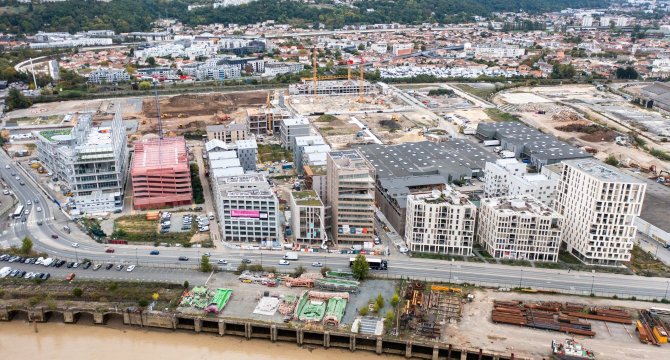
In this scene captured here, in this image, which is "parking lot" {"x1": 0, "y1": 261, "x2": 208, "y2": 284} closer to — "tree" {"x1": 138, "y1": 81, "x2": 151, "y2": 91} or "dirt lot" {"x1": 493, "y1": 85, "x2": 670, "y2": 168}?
"dirt lot" {"x1": 493, "y1": 85, "x2": 670, "y2": 168}

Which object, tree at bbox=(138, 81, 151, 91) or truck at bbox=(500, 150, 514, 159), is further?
tree at bbox=(138, 81, 151, 91)

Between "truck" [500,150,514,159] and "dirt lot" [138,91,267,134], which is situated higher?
"truck" [500,150,514,159]

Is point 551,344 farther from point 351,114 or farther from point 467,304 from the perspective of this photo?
point 351,114

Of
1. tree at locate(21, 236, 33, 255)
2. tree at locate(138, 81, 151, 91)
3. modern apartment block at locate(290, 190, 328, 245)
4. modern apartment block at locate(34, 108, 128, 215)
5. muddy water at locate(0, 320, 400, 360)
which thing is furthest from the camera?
tree at locate(138, 81, 151, 91)

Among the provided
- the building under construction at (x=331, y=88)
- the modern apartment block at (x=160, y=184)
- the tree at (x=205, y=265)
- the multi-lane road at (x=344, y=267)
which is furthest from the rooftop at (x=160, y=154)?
the building under construction at (x=331, y=88)

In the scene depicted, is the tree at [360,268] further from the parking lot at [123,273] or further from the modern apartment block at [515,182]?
the modern apartment block at [515,182]

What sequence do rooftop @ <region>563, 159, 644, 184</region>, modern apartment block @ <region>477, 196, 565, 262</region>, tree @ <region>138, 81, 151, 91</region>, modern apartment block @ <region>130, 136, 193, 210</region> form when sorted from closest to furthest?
1. rooftop @ <region>563, 159, 644, 184</region>
2. modern apartment block @ <region>477, 196, 565, 262</region>
3. modern apartment block @ <region>130, 136, 193, 210</region>
4. tree @ <region>138, 81, 151, 91</region>

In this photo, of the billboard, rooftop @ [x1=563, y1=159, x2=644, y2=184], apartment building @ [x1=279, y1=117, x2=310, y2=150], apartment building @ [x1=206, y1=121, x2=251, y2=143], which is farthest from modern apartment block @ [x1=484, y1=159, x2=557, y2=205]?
apartment building @ [x1=206, y1=121, x2=251, y2=143]
